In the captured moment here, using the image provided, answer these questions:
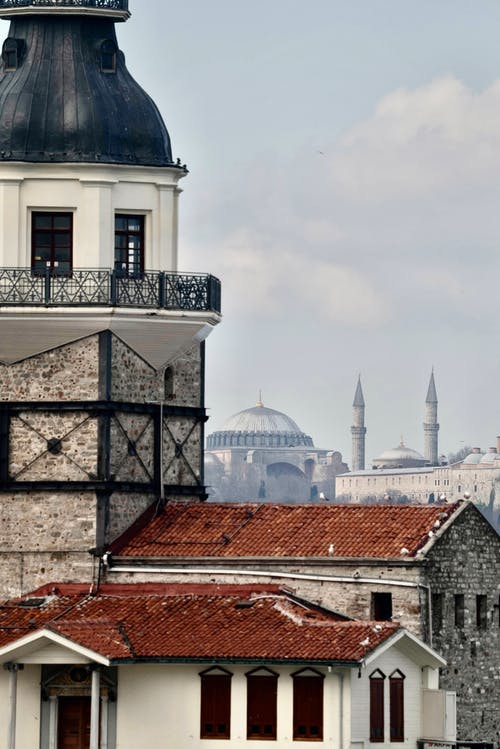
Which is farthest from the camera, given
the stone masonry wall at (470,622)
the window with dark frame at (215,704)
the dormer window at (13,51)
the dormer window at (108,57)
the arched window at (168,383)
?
the arched window at (168,383)

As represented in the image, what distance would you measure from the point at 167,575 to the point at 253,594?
256cm

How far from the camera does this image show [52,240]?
6919cm

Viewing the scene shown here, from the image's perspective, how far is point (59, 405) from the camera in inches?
2689

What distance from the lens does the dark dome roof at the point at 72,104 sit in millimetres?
68750

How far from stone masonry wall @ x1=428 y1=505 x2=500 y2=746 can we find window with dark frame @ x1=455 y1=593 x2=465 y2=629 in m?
0.02

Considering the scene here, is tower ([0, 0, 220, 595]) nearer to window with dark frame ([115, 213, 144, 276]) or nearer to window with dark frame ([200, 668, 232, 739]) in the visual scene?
window with dark frame ([115, 213, 144, 276])

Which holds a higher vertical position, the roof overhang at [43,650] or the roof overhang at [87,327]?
the roof overhang at [87,327]

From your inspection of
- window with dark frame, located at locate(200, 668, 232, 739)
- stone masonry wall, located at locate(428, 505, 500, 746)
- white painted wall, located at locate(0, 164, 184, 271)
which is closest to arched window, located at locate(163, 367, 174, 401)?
white painted wall, located at locate(0, 164, 184, 271)

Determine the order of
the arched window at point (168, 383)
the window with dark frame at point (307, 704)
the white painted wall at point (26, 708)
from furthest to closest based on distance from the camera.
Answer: the arched window at point (168, 383) → the white painted wall at point (26, 708) → the window with dark frame at point (307, 704)

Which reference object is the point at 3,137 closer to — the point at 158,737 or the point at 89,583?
the point at 89,583

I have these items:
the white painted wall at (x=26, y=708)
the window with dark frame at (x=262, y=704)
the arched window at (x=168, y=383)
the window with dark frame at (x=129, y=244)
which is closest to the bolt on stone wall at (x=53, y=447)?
the arched window at (x=168, y=383)

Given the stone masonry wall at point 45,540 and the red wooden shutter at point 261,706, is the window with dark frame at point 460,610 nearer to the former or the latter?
the red wooden shutter at point 261,706

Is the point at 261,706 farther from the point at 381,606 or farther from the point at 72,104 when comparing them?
the point at 72,104

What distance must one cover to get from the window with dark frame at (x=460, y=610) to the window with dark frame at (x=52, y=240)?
456 inches
